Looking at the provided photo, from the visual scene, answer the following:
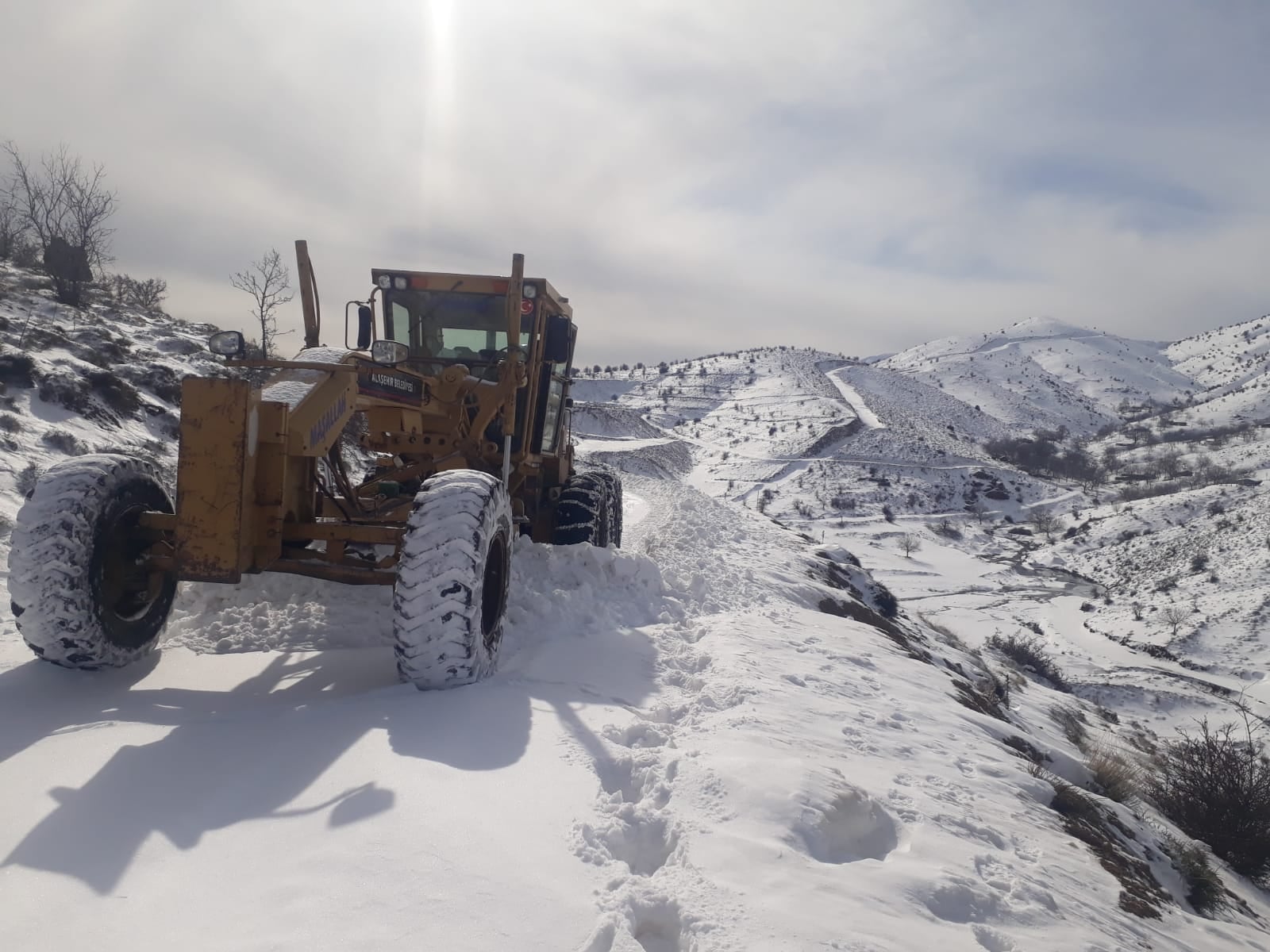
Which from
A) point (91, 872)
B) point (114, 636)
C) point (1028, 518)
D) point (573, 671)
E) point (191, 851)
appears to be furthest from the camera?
point (1028, 518)

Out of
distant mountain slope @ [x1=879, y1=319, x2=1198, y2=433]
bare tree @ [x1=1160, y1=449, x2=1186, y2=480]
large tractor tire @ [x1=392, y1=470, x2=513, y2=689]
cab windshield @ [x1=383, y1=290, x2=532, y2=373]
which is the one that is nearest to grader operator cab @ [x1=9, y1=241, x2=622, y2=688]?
large tractor tire @ [x1=392, y1=470, x2=513, y2=689]

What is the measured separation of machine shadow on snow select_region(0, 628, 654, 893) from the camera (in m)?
2.72

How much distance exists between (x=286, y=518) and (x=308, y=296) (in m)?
2.58

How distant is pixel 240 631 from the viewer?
5402mm

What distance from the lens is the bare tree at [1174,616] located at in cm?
3076

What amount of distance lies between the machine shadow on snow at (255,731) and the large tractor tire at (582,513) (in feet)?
8.00

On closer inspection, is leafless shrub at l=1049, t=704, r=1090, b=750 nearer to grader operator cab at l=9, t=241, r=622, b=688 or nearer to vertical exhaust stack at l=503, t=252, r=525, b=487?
vertical exhaust stack at l=503, t=252, r=525, b=487

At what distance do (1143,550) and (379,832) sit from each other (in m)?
48.2

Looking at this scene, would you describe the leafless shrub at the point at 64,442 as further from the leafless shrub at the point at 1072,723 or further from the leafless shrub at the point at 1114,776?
the leafless shrub at the point at 1072,723

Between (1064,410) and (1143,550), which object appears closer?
(1143,550)

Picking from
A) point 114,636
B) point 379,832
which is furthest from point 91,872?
point 114,636

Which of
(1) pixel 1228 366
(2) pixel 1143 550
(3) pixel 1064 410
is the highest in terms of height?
(1) pixel 1228 366

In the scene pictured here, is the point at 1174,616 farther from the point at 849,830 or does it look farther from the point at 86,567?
the point at 86,567

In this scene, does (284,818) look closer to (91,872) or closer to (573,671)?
(91,872)
